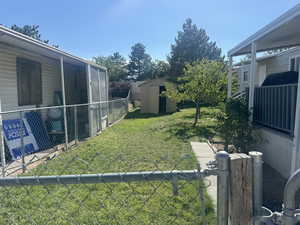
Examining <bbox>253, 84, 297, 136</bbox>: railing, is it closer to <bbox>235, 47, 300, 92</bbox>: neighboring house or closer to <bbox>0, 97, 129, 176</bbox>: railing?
<bbox>235, 47, 300, 92</bbox>: neighboring house

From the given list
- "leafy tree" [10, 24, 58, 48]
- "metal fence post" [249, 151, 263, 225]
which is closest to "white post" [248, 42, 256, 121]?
"metal fence post" [249, 151, 263, 225]

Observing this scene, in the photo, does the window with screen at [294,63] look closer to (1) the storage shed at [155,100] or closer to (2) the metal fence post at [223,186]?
(1) the storage shed at [155,100]

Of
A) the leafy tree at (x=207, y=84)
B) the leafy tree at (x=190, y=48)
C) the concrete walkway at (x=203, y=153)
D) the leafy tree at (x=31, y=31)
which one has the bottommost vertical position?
the concrete walkway at (x=203, y=153)

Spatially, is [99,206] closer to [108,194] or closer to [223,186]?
[108,194]

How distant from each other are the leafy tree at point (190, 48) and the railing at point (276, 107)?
2682 centimetres

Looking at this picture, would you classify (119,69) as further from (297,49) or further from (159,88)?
(297,49)

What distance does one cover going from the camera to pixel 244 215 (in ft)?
4.07

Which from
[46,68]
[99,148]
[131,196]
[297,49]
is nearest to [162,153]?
[99,148]

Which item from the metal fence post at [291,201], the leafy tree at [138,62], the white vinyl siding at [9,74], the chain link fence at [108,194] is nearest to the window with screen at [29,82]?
the white vinyl siding at [9,74]

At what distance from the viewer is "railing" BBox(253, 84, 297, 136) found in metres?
4.61

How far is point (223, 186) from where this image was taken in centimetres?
126

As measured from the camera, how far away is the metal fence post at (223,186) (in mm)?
1247

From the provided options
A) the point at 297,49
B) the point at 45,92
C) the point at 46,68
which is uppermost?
the point at 297,49

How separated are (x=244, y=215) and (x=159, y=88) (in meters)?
15.8
